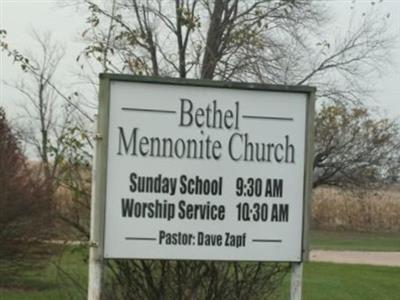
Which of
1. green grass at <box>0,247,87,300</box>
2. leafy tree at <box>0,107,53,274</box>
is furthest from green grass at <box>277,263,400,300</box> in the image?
leafy tree at <box>0,107,53,274</box>

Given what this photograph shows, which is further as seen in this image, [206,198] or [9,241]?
[9,241]

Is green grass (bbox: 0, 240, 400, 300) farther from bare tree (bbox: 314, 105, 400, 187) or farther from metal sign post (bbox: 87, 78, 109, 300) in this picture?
bare tree (bbox: 314, 105, 400, 187)

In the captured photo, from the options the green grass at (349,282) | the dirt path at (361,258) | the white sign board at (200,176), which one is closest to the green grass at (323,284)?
the green grass at (349,282)

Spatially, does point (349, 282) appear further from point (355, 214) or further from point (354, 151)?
point (355, 214)

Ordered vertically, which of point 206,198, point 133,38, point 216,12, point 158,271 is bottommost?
point 158,271

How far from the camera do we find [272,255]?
5969 mm

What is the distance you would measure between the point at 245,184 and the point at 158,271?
1177mm

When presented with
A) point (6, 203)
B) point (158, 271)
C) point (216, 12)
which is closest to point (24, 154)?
point (6, 203)

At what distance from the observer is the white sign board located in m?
5.76

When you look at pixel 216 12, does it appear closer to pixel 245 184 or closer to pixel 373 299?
pixel 373 299

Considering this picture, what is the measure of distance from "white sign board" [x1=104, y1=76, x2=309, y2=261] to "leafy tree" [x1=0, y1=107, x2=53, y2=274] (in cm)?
835

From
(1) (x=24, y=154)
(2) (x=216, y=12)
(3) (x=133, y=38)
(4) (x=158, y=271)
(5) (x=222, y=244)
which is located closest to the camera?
(5) (x=222, y=244)

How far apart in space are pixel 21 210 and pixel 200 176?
8.73 meters

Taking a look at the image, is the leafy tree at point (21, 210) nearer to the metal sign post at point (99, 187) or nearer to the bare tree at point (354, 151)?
the metal sign post at point (99, 187)
